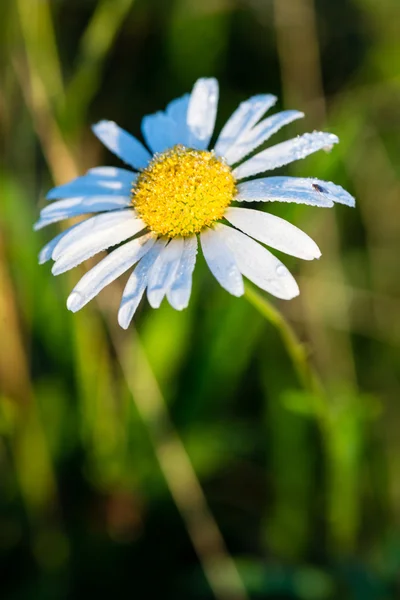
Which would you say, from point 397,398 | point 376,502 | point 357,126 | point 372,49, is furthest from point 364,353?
point 372,49

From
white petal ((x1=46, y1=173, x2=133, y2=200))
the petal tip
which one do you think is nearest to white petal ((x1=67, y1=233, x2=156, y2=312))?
the petal tip

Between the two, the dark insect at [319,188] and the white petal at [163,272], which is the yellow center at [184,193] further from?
the dark insect at [319,188]

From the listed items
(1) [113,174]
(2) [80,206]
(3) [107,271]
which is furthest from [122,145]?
(3) [107,271]

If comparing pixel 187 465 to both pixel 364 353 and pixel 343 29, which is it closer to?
pixel 364 353

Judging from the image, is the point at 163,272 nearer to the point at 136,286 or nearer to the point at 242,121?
the point at 136,286

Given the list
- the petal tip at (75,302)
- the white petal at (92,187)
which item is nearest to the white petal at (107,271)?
the petal tip at (75,302)
